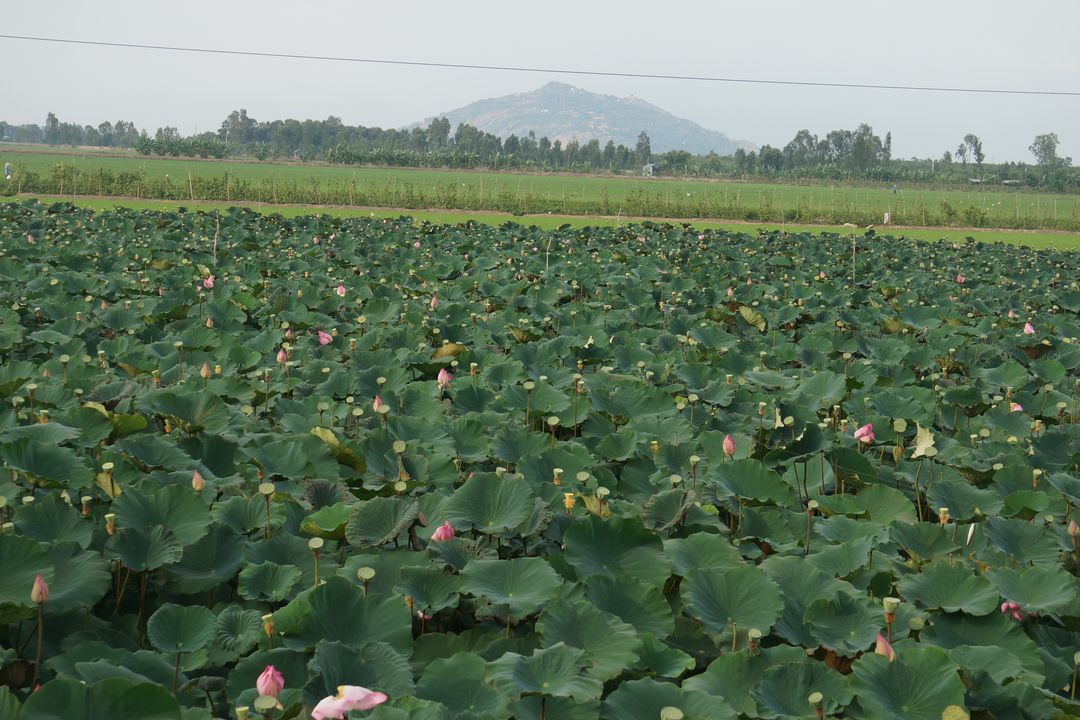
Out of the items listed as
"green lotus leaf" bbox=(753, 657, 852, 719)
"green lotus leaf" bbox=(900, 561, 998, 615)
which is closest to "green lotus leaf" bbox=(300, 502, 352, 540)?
"green lotus leaf" bbox=(753, 657, 852, 719)

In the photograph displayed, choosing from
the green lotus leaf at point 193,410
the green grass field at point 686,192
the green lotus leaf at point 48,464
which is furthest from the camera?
the green grass field at point 686,192

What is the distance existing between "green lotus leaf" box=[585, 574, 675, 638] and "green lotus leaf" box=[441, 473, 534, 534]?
340 mm

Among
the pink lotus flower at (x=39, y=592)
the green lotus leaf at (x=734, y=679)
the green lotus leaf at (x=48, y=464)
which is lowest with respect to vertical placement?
the green lotus leaf at (x=734, y=679)

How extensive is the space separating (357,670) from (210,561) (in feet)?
2.30

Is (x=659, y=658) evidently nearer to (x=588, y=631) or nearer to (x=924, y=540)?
(x=588, y=631)

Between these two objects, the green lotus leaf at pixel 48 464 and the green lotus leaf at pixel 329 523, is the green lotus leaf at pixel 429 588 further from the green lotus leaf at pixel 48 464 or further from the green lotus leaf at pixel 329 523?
the green lotus leaf at pixel 48 464

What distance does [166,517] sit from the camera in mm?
2145

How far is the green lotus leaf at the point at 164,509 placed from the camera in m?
2.13

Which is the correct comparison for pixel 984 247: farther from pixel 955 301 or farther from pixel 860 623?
pixel 860 623

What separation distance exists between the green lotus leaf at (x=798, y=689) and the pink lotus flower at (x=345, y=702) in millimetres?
764

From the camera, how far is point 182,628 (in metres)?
1.82

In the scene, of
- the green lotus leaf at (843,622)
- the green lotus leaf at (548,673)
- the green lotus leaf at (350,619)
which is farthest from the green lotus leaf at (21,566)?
the green lotus leaf at (843,622)

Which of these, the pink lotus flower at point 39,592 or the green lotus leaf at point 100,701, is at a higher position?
the pink lotus flower at point 39,592

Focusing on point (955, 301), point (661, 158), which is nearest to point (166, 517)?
point (955, 301)
